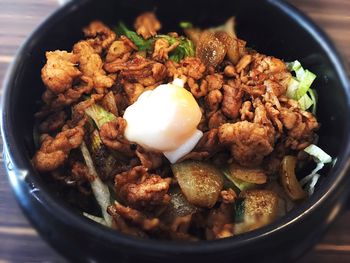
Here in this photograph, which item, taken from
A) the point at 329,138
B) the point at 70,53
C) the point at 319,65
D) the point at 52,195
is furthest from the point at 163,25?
the point at 52,195

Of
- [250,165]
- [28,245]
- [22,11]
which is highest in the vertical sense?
[250,165]

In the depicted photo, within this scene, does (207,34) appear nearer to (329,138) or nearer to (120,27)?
(120,27)

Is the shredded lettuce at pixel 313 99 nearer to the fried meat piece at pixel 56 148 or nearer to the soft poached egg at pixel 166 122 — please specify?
the soft poached egg at pixel 166 122

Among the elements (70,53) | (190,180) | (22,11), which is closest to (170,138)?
(190,180)

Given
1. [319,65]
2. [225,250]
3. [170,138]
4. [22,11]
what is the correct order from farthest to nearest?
[22,11] < [319,65] < [170,138] < [225,250]

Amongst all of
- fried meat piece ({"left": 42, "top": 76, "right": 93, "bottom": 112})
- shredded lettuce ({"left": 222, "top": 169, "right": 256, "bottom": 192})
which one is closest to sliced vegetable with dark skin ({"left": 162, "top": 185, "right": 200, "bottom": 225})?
shredded lettuce ({"left": 222, "top": 169, "right": 256, "bottom": 192})

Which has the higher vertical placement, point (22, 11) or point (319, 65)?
point (319, 65)

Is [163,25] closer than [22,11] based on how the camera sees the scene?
Yes

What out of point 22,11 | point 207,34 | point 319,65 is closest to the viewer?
point 319,65
